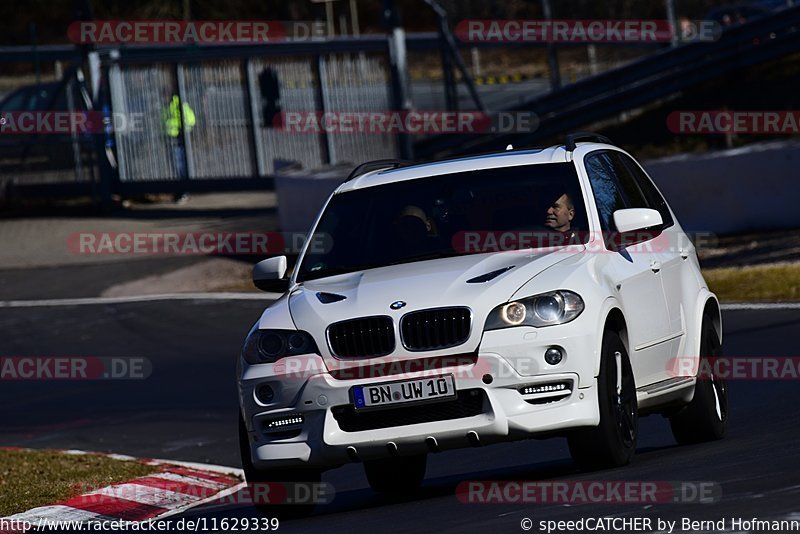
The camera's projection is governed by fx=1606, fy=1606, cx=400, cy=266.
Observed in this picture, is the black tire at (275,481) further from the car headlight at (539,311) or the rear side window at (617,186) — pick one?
the rear side window at (617,186)

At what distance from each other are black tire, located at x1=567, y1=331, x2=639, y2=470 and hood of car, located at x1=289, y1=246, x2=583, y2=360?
0.57 meters

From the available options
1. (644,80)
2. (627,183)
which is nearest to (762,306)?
(627,183)

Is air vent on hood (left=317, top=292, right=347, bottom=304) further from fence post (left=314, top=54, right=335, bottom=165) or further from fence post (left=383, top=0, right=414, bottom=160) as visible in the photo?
fence post (left=314, top=54, right=335, bottom=165)

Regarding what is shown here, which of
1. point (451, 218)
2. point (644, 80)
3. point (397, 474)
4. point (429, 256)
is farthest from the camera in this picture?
point (644, 80)

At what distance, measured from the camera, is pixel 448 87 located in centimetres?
3177

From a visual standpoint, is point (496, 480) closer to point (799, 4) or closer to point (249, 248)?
point (249, 248)

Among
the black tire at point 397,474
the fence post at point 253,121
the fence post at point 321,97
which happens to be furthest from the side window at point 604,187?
the fence post at point 253,121

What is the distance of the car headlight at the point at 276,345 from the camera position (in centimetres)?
815

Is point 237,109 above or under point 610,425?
above

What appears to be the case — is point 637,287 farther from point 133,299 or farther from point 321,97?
point 321,97

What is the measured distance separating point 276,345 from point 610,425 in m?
1.75

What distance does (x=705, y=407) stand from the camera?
962cm

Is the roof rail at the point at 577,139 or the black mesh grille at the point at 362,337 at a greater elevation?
the roof rail at the point at 577,139

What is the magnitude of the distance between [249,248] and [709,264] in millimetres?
9864
